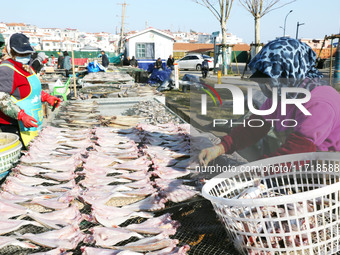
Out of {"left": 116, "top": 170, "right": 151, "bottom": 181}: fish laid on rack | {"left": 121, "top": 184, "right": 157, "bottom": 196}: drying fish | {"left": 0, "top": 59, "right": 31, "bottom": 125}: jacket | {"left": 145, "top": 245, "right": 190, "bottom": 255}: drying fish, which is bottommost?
{"left": 145, "top": 245, "right": 190, "bottom": 255}: drying fish

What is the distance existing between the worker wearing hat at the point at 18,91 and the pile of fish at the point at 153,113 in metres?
2.04

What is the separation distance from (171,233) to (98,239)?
1.61 feet

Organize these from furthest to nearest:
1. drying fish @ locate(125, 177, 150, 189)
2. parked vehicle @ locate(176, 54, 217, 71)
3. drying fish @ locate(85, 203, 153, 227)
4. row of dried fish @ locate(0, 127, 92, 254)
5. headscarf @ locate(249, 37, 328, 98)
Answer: parked vehicle @ locate(176, 54, 217, 71), drying fish @ locate(125, 177, 150, 189), drying fish @ locate(85, 203, 153, 227), headscarf @ locate(249, 37, 328, 98), row of dried fish @ locate(0, 127, 92, 254)

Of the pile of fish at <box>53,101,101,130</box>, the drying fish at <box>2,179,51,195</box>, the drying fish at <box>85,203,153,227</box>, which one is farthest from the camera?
the pile of fish at <box>53,101,101,130</box>

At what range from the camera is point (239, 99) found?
3.22 metres

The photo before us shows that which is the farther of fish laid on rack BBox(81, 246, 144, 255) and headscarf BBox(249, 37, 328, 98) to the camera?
headscarf BBox(249, 37, 328, 98)

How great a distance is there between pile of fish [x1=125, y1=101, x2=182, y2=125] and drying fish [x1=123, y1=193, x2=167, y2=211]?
264 centimetres

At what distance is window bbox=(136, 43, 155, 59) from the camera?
94.1 feet

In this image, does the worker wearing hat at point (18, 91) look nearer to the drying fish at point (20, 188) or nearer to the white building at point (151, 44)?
the drying fish at point (20, 188)

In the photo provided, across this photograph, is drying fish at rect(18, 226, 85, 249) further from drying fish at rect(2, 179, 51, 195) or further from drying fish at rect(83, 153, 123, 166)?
drying fish at rect(83, 153, 123, 166)

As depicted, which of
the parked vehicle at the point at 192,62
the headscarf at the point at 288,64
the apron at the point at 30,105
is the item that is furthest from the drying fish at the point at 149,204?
the parked vehicle at the point at 192,62

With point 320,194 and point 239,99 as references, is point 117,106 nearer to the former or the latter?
point 239,99

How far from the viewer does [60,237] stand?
6.72 ft

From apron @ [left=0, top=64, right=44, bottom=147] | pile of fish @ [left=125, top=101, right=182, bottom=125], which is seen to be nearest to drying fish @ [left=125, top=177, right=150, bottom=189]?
apron @ [left=0, top=64, right=44, bottom=147]
